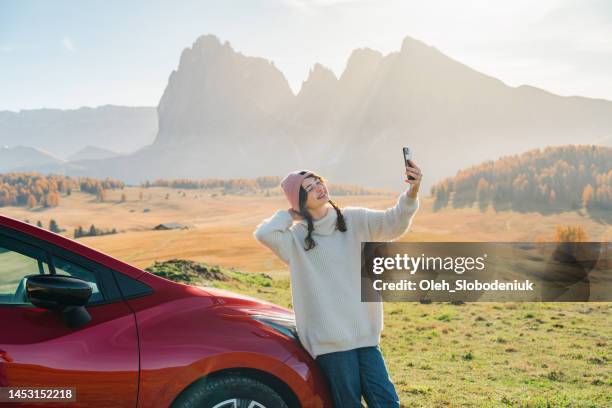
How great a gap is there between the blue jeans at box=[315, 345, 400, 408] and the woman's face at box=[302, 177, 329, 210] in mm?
966

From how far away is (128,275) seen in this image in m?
3.17

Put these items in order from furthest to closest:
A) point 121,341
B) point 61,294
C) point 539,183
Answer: point 539,183 < point 121,341 < point 61,294

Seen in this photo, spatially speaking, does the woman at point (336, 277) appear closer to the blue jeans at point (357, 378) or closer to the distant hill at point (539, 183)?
the blue jeans at point (357, 378)

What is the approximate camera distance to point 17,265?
9.89 ft

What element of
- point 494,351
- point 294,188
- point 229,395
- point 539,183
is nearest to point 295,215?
point 294,188

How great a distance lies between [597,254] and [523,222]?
157 feet

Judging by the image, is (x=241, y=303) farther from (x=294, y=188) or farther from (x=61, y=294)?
(x=61, y=294)

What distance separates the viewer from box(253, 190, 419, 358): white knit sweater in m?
3.53

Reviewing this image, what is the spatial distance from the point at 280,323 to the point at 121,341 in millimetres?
1052

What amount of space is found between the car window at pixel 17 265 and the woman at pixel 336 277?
1294 mm

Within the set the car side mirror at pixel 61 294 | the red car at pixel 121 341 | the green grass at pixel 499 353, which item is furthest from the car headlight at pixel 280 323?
the green grass at pixel 499 353

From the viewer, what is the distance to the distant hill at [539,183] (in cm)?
9466

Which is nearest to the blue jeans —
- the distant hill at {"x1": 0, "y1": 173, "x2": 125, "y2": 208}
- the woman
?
the woman

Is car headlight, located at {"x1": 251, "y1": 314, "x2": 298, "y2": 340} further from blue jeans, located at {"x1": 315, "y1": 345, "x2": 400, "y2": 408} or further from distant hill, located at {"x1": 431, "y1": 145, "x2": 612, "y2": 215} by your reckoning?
distant hill, located at {"x1": 431, "y1": 145, "x2": 612, "y2": 215}
